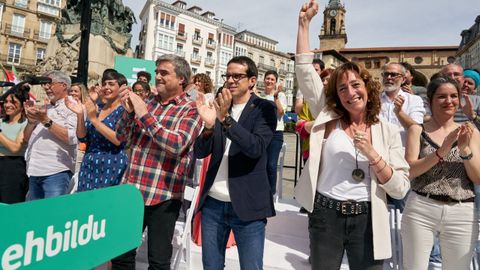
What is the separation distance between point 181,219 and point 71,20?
12930 millimetres

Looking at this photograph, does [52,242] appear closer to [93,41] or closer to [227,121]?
[227,121]

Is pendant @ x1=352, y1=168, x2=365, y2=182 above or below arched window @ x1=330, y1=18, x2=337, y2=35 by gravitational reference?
below

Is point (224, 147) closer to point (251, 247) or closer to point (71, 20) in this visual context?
point (251, 247)

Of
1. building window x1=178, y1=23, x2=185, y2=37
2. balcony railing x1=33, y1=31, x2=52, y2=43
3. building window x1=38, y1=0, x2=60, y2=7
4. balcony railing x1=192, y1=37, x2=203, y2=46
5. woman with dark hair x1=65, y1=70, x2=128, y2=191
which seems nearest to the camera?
woman with dark hair x1=65, y1=70, x2=128, y2=191

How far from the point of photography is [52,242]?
81cm

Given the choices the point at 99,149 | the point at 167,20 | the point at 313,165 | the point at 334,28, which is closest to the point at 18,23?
the point at 167,20

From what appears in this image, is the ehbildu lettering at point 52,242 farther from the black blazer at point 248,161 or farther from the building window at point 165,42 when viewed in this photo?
the building window at point 165,42

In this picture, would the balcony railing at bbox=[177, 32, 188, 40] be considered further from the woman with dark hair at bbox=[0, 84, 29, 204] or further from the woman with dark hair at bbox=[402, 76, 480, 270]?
the woman with dark hair at bbox=[402, 76, 480, 270]

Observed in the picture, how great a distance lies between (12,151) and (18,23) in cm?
4628

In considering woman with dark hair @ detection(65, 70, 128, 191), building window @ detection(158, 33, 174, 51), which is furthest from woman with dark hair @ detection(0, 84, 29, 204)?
building window @ detection(158, 33, 174, 51)

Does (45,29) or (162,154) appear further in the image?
(45,29)

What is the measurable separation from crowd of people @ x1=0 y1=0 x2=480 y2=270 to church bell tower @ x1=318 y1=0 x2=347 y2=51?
2711 inches

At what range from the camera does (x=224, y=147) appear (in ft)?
7.45

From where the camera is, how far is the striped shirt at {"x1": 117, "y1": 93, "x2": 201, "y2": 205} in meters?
2.24
